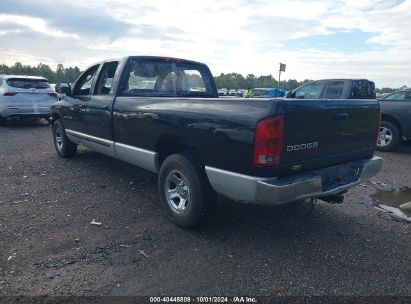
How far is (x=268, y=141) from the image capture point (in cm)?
284

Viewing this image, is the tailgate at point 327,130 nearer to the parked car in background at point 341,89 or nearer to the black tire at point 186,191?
the black tire at point 186,191

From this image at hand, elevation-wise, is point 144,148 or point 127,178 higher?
point 144,148

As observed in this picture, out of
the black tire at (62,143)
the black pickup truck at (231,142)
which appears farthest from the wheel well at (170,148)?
the black tire at (62,143)

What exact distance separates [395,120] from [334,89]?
188 centimetres

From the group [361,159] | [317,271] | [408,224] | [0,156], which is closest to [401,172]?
[408,224]

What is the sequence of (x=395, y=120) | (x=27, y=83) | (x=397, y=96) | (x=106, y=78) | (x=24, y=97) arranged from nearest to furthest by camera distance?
(x=106, y=78) → (x=395, y=120) → (x=397, y=96) → (x=24, y=97) → (x=27, y=83)

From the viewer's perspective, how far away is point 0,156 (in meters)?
7.42

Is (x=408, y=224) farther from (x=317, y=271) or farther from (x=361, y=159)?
(x=317, y=271)

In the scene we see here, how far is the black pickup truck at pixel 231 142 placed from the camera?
290 centimetres

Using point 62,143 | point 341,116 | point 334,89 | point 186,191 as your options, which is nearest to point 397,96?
point 334,89

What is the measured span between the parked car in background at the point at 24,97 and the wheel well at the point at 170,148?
30.2 feet

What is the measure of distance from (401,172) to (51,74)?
93.9 m

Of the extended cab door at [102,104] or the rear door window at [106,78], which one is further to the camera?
the rear door window at [106,78]

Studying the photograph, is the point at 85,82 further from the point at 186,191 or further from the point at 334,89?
the point at 334,89
